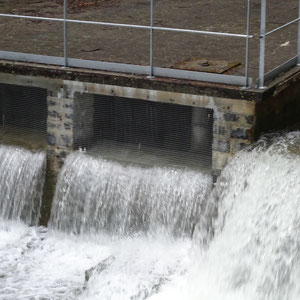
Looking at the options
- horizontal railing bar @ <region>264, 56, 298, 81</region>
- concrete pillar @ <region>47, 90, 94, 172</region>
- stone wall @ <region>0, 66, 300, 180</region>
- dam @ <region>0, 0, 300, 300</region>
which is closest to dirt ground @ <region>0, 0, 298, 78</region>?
dam @ <region>0, 0, 300, 300</region>

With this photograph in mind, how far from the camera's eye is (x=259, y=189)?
10656 mm

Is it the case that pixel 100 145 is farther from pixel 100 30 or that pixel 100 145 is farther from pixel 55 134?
pixel 100 30

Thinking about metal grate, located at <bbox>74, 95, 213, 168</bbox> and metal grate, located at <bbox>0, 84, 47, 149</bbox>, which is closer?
metal grate, located at <bbox>74, 95, 213, 168</bbox>

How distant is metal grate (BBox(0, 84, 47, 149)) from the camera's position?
511 inches

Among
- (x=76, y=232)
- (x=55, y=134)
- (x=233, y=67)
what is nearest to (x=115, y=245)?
(x=76, y=232)

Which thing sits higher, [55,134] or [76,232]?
[55,134]

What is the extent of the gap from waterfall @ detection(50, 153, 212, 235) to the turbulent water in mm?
14

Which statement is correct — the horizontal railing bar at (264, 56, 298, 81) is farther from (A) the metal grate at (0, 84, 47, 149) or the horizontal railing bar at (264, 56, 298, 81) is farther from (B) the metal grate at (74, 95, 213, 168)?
(A) the metal grate at (0, 84, 47, 149)

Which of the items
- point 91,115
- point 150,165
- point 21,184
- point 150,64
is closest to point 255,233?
point 150,165

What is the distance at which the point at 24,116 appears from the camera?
520 inches

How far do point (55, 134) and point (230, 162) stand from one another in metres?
2.45

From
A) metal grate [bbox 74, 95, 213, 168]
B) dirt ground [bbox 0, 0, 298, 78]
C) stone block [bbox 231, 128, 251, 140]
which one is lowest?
metal grate [bbox 74, 95, 213, 168]

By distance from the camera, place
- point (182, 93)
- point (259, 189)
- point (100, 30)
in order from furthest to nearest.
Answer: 1. point (100, 30)
2. point (182, 93)
3. point (259, 189)

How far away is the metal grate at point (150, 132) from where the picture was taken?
1195 centimetres
